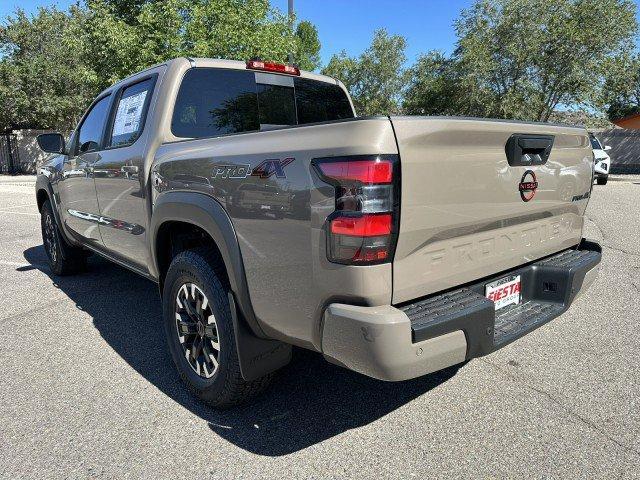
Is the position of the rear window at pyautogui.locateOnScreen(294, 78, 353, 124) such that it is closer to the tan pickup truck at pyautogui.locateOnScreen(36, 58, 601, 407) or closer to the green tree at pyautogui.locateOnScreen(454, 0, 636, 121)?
the tan pickup truck at pyautogui.locateOnScreen(36, 58, 601, 407)

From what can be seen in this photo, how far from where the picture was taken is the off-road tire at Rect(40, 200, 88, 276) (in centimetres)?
520

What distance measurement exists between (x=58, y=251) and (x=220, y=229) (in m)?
3.82

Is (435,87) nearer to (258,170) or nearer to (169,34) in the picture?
(169,34)

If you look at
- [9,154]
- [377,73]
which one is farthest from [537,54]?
[9,154]

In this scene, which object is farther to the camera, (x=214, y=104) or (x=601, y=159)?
(x=601, y=159)

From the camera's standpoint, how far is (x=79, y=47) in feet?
46.0

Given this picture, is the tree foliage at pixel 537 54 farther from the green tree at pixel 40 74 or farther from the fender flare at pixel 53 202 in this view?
the fender flare at pixel 53 202

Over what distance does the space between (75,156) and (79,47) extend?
11834 millimetres

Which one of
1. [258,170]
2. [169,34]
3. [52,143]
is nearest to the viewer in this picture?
[258,170]

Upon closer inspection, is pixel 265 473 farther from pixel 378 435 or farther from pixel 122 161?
pixel 122 161

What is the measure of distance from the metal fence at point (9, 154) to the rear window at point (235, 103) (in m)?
27.8

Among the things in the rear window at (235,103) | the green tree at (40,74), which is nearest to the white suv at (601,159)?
the rear window at (235,103)

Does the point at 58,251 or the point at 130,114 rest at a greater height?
the point at 130,114

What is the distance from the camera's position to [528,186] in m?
2.46
